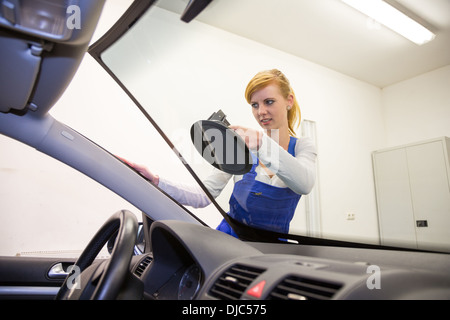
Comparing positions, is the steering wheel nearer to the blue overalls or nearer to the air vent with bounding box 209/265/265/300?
the air vent with bounding box 209/265/265/300

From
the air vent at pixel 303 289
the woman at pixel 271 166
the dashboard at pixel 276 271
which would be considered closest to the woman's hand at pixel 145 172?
the woman at pixel 271 166

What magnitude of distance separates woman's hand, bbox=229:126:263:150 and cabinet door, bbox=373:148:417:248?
39 cm

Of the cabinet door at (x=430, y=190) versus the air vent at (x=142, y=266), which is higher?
the cabinet door at (x=430, y=190)

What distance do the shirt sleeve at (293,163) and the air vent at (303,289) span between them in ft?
1.60

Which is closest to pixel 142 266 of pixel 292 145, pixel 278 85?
pixel 292 145

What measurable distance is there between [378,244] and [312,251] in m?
0.19

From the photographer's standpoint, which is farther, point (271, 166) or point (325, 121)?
point (325, 121)

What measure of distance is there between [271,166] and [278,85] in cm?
34

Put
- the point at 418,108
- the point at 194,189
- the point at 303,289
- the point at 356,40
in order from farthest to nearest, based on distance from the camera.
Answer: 1. the point at 194,189
2. the point at 356,40
3. the point at 418,108
4. the point at 303,289

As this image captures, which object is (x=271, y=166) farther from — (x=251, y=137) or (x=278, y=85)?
(x=278, y=85)

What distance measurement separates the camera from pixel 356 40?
121cm

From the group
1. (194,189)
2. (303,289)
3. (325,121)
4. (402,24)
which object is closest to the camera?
(303,289)

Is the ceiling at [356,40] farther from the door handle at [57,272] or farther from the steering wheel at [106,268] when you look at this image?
the door handle at [57,272]

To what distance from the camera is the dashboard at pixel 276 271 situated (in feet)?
1.79
